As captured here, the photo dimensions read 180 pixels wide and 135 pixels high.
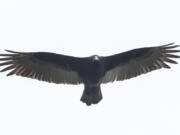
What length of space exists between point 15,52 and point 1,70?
550 millimetres

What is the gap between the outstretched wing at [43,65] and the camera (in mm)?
A: 71938

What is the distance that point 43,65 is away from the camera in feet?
237

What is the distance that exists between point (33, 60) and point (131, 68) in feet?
7.81

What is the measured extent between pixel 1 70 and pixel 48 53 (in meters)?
1.21

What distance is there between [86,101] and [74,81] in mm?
641

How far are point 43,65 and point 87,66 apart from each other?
1.13 meters

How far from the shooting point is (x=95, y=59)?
71.5 metres

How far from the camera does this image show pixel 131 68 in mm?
72312

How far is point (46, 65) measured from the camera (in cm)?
7219

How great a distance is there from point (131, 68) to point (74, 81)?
55.8 inches

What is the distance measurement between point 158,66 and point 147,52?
0.47 meters

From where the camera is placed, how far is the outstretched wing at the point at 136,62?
236ft

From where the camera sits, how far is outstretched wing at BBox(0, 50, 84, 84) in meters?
71.9

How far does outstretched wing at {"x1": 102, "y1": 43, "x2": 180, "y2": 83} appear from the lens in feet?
236
